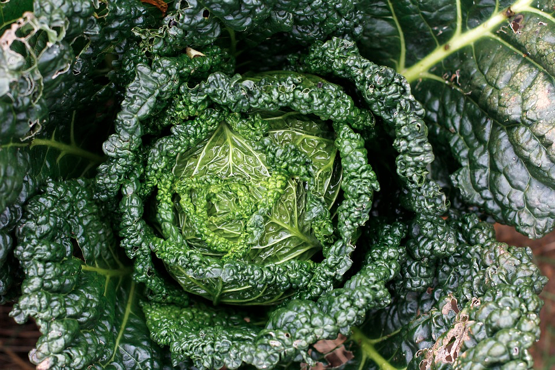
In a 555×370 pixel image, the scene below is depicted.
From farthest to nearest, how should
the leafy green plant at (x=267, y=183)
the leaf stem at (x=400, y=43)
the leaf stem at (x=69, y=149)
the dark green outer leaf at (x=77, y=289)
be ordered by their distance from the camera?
the leaf stem at (x=400, y=43)
the leaf stem at (x=69, y=149)
the leafy green plant at (x=267, y=183)
the dark green outer leaf at (x=77, y=289)

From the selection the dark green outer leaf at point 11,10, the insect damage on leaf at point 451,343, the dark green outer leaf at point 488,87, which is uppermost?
the dark green outer leaf at point 488,87

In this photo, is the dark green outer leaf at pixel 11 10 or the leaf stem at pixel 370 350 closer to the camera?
the dark green outer leaf at pixel 11 10

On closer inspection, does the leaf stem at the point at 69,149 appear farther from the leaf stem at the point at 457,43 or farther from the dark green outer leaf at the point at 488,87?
the leaf stem at the point at 457,43

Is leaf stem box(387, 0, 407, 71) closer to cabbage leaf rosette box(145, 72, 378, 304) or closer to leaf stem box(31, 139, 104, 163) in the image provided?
cabbage leaf rosette box(145, 72, 378, 304)

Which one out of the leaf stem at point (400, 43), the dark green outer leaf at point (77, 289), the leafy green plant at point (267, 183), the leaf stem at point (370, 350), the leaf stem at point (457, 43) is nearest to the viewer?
the dark green outer leaf at point (77, 289)

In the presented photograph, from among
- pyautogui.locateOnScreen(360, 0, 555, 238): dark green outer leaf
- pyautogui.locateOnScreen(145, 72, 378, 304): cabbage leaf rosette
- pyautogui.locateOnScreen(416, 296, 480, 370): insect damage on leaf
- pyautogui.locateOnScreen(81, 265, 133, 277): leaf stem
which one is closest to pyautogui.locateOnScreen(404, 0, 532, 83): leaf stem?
pyautogui.locateOnScreen(360, 0, 555, 238): dark green outer leaf

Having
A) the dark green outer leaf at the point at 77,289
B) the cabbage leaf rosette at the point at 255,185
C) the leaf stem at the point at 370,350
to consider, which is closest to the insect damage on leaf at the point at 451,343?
the leaf stem at the point at 370,350

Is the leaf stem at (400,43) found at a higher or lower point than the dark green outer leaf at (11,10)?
higher
